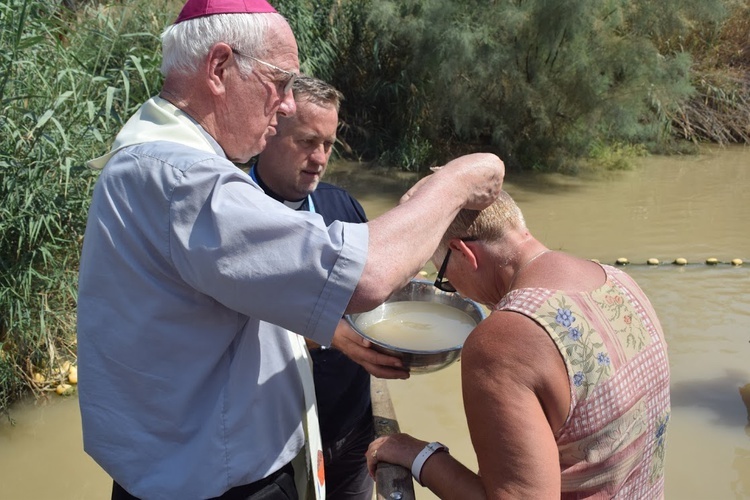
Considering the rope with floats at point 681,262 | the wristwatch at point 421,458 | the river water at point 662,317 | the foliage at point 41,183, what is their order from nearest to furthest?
the wristwatch at point 421,458
the foliage at point 41,183
the river water at point 662,317
the rope with floats at point 681,262

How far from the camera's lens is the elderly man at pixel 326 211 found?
98.7 inches

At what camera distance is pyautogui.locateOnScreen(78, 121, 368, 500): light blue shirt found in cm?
124

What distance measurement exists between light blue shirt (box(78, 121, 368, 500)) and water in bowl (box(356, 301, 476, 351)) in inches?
19.8

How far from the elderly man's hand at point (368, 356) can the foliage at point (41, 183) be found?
2421 mm

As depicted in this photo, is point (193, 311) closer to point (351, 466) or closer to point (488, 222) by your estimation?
point (488, 222)

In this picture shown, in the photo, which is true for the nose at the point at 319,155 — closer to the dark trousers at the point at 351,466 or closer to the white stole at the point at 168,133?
the dark trousers at the point at 351,466

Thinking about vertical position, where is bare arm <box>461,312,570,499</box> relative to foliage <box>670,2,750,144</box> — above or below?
above

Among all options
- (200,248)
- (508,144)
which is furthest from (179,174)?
(508,144)

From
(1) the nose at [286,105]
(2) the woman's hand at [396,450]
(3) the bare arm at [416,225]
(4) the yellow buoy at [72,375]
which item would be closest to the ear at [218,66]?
(1) the nose at [286,105]

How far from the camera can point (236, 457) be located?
1449 millimetres

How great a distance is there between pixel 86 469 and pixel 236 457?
316cm

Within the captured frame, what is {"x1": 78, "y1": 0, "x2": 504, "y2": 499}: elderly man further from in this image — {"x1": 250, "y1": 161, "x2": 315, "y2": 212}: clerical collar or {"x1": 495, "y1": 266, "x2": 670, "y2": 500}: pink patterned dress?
{"x1": 250, "y1": 161, "x2": 315, "y2": 212}: clerical collar

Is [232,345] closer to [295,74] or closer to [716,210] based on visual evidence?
[295,74]

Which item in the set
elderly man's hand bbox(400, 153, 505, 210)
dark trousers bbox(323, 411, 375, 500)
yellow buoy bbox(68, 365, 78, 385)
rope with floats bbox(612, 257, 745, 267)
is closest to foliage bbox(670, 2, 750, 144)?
rope with floats bbox(612, 257, 745, 267)
